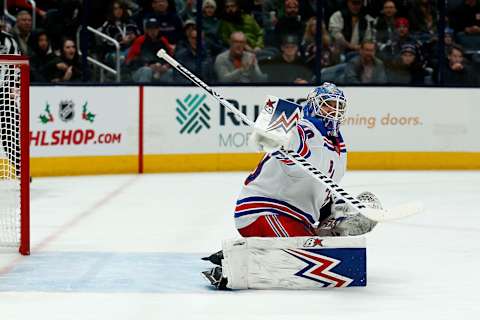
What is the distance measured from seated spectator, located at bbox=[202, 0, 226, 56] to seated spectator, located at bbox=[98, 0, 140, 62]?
68 centimetres

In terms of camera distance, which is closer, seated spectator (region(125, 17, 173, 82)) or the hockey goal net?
the hockey goal net

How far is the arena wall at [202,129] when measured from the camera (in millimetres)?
10672

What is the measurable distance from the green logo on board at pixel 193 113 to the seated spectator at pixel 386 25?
2.08 metres

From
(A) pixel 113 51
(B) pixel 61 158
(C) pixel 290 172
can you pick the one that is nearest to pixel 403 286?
(C) pixel 290 172

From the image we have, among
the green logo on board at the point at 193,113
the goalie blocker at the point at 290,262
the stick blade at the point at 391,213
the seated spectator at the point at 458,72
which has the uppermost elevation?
the seated spectator at the point at 458,72

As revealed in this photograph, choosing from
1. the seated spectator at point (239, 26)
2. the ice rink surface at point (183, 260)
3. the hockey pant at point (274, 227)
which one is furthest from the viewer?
the seated spectator at point (239, 26)

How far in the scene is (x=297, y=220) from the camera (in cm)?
543

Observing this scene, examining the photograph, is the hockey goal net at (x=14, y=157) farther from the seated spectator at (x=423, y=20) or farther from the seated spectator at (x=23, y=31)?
the seated spectator at (x=423, y=20)

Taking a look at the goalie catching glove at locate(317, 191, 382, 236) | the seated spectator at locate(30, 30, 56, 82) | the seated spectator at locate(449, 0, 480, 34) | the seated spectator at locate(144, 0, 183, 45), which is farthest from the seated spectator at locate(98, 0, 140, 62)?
the goalie catching glove at locate(317, 191, 382, 236)

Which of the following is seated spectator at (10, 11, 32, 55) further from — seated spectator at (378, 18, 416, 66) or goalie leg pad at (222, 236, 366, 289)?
goalie leg pad at (222, 236, 366, 289)

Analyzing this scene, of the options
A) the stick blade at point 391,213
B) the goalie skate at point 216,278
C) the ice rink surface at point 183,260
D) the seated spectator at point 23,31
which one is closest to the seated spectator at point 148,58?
the seated spectator at point 23,31

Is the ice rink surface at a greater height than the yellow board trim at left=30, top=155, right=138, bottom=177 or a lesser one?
lesser

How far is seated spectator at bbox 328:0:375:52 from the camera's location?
12.0 m

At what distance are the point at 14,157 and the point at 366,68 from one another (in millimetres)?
5441
